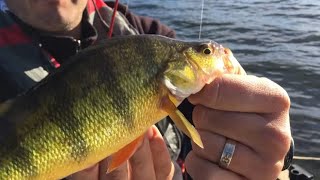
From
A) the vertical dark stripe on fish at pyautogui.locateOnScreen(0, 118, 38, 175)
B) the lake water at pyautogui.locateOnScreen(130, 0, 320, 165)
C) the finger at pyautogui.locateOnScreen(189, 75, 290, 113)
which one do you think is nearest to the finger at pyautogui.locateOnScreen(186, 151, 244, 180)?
the finger at pyautogui.locateOnScreen(189, 75, 290, 113)

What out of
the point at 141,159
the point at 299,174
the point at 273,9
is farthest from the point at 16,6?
the point at 273,9

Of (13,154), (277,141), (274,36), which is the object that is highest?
(13,154)

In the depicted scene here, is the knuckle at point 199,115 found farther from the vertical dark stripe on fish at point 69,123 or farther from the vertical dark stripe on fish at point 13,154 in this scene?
the vertical dark stripe on fish at point 13,154

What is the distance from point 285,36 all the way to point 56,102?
9103 mm

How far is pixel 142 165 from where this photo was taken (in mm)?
2232

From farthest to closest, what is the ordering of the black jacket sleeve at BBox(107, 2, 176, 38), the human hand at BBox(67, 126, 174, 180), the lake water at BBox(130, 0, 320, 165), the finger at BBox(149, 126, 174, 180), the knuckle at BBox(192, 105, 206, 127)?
the lake water at BBox(130, 0, 320, 165) < the black jacket sleeve at BBox(107, 2, 176, 38) < the finger at BBox(149, 126, 174, 180) < the human hand at BBox(67, 126, 174, 180) < the knuckle at BBox(192, 105, 206, 127)

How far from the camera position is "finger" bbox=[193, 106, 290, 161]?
201 cm

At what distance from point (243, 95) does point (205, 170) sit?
36cm

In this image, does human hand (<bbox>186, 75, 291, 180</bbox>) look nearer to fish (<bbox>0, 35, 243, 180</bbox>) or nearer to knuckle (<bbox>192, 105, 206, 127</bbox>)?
knuckle (<bbox>192, 105, 206, 127</bbox>)

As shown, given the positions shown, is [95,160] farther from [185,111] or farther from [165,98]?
[185,111]

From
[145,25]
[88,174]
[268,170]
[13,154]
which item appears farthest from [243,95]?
[145,25]

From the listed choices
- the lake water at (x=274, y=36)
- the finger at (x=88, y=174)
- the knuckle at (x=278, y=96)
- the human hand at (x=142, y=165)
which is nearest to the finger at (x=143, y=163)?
the human hand at (x=142, y=165)

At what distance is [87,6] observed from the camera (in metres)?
3.34

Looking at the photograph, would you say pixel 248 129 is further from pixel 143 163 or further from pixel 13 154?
pixel 13 154
